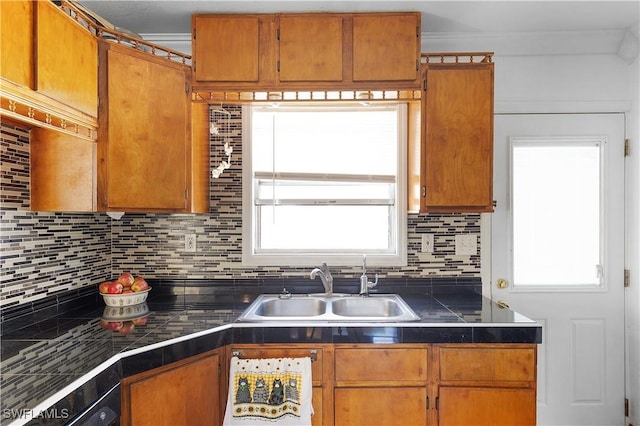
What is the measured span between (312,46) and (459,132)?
0.91 meters

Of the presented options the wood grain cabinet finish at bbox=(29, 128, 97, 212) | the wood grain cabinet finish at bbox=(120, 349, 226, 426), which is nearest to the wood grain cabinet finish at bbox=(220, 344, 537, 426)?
the wood grain cabinet finish at bbox=(120, 349, 226, 426)

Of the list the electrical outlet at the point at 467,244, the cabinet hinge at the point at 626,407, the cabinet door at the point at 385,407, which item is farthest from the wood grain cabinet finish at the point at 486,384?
the cabinet hinge at the point at 626,407

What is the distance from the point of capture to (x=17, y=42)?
1.26 meters

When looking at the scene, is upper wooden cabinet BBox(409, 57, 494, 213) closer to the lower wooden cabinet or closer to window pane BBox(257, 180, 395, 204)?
window pane BBox(257, 180, 395, 204)

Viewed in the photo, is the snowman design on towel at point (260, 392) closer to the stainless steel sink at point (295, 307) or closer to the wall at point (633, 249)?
the stainless steel sink at point (295, 307)

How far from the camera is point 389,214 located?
7.93 feet

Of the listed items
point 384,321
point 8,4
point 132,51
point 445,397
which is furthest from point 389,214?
point 8,4

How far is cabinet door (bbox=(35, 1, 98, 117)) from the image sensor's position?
4.41 feet

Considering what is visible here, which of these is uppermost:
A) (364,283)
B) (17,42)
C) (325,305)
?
(17,42)

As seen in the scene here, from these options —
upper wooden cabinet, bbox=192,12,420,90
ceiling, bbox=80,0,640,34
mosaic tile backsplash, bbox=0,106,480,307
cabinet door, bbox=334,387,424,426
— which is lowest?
cabinet door, bbox=334,387,424,426

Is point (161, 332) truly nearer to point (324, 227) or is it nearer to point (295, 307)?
point (295, 307)

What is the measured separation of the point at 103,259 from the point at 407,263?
1890 mm

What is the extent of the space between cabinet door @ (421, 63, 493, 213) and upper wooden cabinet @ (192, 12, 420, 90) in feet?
0.52

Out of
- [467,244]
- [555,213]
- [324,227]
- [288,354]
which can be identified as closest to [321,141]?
[324,227]
